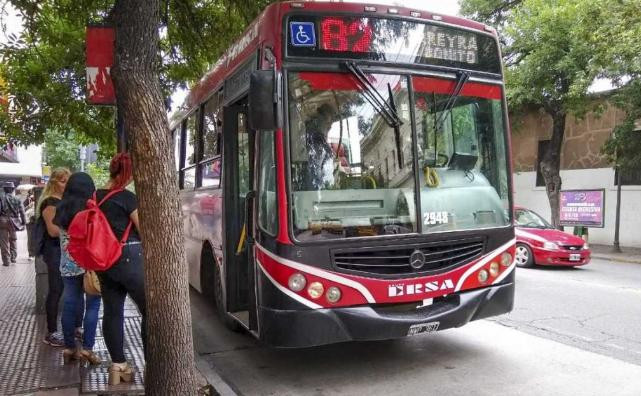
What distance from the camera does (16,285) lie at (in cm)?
916

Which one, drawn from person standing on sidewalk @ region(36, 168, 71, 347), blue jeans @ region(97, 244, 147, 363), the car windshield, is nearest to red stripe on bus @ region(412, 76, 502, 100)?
blue jeans @ region(97, 244, 147, 363)


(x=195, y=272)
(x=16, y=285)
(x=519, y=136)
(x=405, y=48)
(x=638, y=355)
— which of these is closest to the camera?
(x=405, y=48)

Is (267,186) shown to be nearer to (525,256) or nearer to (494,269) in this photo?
(494,269)

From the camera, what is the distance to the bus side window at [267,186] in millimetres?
4422

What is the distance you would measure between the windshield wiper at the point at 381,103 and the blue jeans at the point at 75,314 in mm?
2839

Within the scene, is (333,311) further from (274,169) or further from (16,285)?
(16,285)

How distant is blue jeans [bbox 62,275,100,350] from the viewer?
4.68 meters

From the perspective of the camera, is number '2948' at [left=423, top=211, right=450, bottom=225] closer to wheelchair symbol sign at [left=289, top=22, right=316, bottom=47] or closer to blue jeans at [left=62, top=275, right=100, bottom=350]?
wheelchair symbol sign at [left=289, top=22, right=316, bottom=47]

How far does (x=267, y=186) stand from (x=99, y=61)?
2192 millimetres

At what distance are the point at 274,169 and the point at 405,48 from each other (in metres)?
1.56

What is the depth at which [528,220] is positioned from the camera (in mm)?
12906

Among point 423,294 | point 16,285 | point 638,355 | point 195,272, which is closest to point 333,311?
point 423,294

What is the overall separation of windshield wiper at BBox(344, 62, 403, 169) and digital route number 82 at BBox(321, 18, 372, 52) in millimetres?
169

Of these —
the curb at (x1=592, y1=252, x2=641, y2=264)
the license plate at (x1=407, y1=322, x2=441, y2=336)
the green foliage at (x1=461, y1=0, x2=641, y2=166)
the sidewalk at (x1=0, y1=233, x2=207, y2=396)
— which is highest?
the green foliage at (x1=461, y1=0, x2=641, y2=166)
